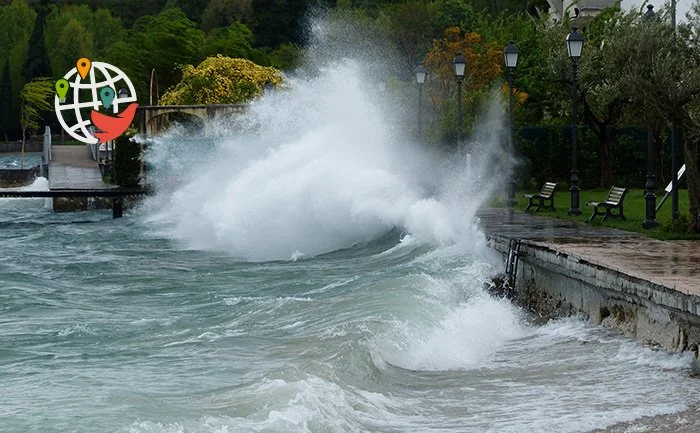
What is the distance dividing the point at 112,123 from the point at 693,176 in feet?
165

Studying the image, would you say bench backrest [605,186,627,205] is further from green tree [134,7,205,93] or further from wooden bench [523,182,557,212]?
green tree [134,7,205,93]

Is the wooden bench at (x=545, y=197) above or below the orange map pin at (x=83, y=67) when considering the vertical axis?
below

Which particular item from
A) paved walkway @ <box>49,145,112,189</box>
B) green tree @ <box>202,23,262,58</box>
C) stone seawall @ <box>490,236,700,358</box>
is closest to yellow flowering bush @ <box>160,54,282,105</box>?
paved walkway @ <box>49,145,112,189</box>

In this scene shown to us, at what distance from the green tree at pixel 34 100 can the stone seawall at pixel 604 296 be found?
94.9 meters

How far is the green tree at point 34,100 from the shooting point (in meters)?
112

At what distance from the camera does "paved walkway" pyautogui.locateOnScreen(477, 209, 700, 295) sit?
48.9 ft

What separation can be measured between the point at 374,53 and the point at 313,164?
4354 cm

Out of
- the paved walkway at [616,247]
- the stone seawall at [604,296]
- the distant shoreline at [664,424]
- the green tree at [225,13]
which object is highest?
the green tree at [225,13]

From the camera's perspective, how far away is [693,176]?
67.0 feet

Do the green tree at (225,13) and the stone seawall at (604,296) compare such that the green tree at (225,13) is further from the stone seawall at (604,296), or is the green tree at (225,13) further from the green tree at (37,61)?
the stone seawall at (604,296)

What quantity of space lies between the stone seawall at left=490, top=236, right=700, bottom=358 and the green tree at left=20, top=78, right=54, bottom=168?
94.9 metres

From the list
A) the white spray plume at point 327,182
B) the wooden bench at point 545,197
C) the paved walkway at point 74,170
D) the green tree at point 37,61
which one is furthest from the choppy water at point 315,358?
the green tree at point 37,61

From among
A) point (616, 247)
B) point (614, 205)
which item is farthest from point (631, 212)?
point (616, 247)

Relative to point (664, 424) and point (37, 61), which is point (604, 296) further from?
point (37, 61)
